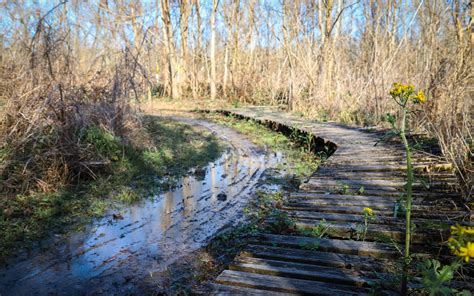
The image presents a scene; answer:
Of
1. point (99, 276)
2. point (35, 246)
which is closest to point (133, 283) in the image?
point (99, 276)

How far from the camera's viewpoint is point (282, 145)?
842 cm

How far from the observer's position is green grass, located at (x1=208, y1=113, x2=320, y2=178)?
6.51 m

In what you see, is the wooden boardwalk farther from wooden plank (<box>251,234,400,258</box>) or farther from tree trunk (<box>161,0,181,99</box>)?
tree trunk (<box>161,0,181,99</box>)

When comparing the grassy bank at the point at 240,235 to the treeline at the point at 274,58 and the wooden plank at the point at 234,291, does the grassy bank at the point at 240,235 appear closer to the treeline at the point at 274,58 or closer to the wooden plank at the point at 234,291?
the wooden plank at the point at 234,291

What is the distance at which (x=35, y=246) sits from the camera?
3.50 meters

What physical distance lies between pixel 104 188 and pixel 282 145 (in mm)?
4439

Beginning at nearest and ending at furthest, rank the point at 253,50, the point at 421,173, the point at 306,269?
the point at 306,269, the point at 421,173, the point at 253,50

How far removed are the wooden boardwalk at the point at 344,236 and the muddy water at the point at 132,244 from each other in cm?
101

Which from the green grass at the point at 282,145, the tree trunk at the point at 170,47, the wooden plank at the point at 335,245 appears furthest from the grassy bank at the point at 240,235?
the tree trunk at the point at 170,47

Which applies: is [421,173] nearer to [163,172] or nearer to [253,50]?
[163,172]

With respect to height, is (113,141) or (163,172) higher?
(113,141)

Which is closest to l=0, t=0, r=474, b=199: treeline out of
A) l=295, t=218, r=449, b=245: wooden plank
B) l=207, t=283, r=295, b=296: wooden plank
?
l=295, t=218, r=449, b=245: wooden plank

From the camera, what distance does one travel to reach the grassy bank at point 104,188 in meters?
3.87

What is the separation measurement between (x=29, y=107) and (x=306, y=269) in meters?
4.45
